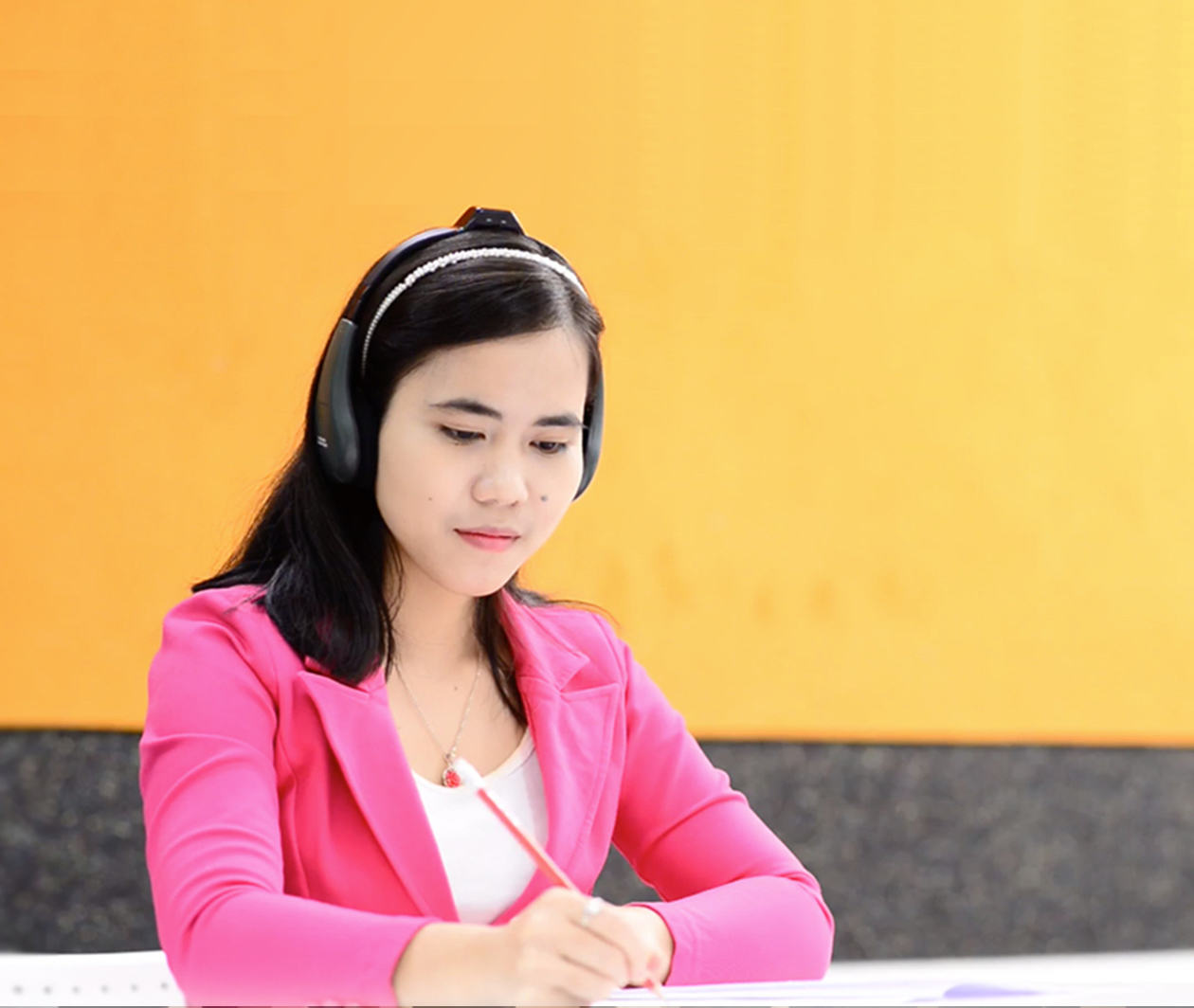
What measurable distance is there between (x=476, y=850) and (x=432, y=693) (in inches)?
4.9

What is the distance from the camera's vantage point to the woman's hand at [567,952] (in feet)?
2.24

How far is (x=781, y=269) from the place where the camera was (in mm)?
2014

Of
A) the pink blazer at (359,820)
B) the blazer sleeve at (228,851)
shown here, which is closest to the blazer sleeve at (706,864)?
the pink blazer at (359,820)

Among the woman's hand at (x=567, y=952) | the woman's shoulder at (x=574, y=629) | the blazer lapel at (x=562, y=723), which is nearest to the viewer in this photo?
the woman's hand at (x=567, y=952)

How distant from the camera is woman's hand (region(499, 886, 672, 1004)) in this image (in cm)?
68

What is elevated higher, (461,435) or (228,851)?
(461,435)

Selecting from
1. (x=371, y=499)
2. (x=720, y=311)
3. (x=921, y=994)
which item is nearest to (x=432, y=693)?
(x=371, y=499)

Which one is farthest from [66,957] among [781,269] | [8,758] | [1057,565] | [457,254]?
[1057,565]

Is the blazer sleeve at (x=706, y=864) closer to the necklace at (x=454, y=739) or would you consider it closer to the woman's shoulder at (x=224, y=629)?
the necklace at (x=454, y=739)

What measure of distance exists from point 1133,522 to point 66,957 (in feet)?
5.35

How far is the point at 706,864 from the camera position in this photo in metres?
1.04

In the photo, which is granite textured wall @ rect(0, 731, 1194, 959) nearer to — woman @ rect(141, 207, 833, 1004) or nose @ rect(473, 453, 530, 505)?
woman @ rect(141, 207, 833, 1004)

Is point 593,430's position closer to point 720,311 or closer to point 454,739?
point 454,739

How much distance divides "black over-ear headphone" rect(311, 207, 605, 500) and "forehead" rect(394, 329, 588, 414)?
0.04 metres
